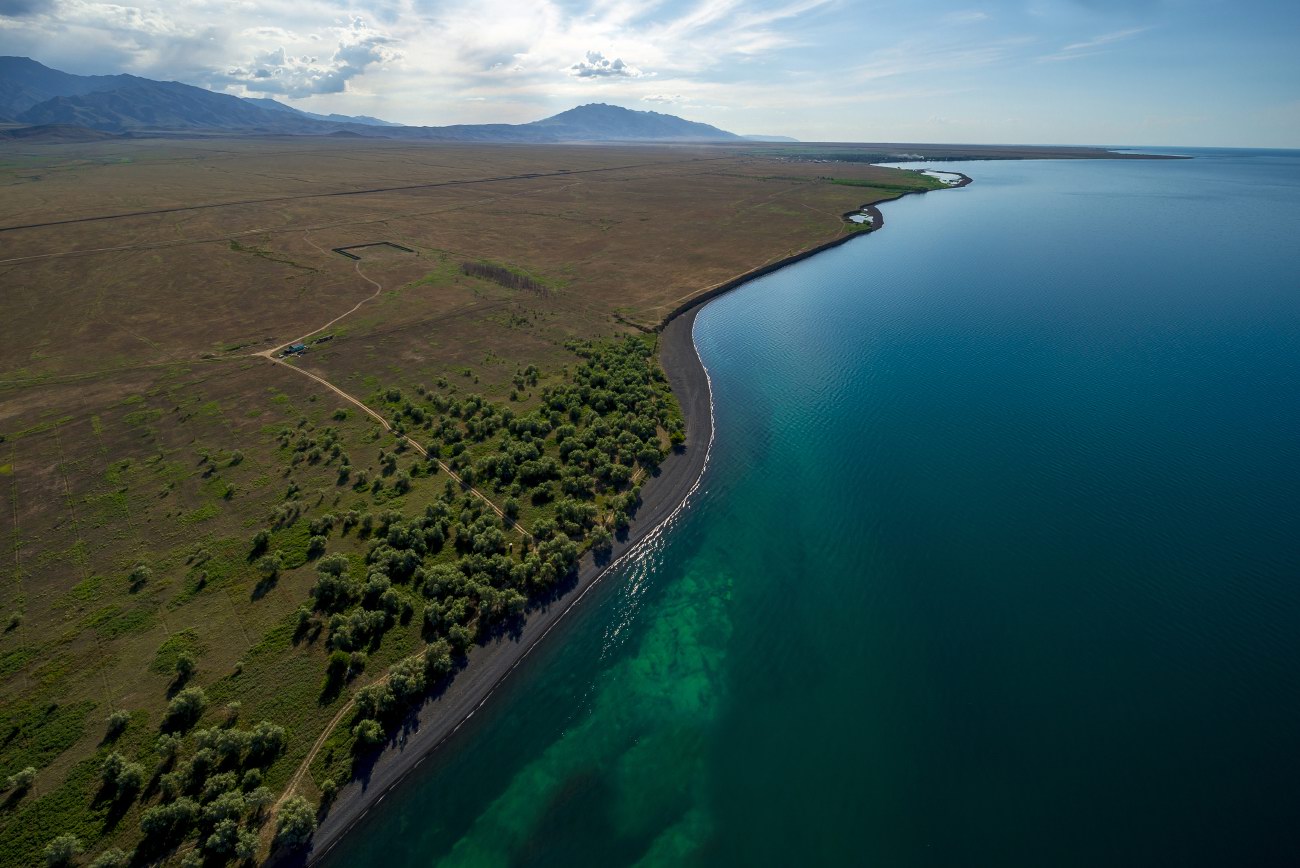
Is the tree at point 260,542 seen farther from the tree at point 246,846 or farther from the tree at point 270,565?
the tree at point 246,846

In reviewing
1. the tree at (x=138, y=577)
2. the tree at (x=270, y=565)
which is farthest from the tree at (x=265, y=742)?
the tree at (x=138, y=577)

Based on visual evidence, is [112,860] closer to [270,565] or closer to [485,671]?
[485,671]

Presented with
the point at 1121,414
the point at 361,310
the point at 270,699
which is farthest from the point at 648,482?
the point at 361,310

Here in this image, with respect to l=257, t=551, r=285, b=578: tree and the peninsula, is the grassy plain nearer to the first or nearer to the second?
the peninsula

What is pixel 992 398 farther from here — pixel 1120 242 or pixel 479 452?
pixel 1120 242

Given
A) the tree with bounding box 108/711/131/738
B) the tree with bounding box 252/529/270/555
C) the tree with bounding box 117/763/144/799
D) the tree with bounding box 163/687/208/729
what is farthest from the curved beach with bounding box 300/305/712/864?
the tree with bounding box 252/529/270/555

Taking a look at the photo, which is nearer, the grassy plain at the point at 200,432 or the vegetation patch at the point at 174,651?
the grassy plain at the point at 200,432
